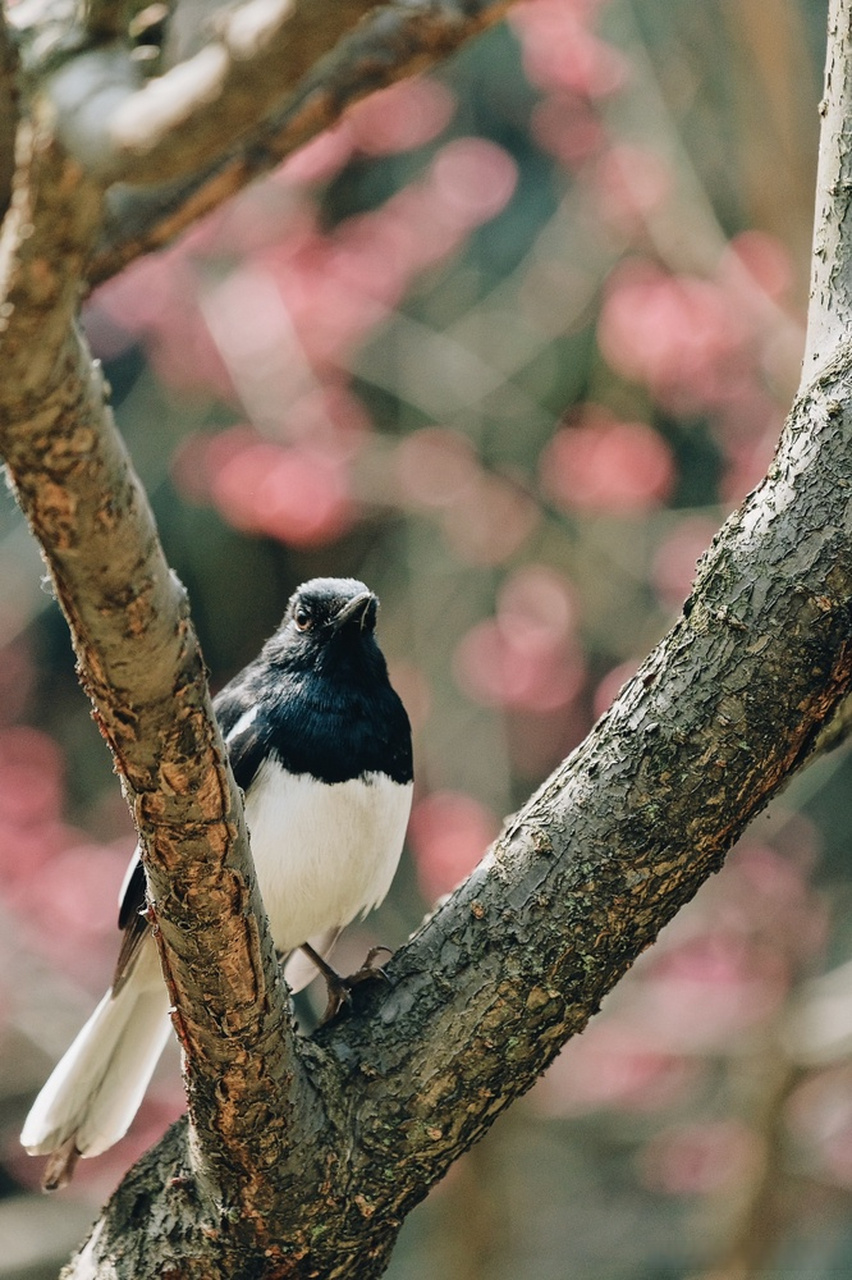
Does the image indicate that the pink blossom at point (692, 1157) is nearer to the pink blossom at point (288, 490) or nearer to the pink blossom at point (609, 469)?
the pink blossom at point (609, 469)

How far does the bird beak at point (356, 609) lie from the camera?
3.13 m

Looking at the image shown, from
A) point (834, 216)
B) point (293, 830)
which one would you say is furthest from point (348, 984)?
point (834, 216)

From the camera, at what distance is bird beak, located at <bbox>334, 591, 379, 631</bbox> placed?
3135 millimetres

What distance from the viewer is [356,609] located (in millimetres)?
3139

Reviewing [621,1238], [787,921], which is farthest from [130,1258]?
[621,1238]

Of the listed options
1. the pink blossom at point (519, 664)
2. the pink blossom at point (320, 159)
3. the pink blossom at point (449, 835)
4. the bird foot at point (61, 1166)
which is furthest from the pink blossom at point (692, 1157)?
the pink blossom at point (320, 159)

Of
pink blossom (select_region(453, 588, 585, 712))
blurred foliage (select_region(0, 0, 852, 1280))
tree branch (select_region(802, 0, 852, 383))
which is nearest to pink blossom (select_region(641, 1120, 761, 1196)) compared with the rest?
blurred foliage (select_region(0, 0, 852, 1280))

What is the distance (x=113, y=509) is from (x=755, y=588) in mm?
991

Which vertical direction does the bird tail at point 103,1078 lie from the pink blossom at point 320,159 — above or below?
below

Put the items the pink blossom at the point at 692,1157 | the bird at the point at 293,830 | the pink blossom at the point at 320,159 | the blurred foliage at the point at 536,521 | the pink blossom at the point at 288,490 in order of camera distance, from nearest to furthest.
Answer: the bird at the point at 293,830 → the blurred foliage at the point at 536,521 → the pink blossom at the point at 692,1157 → the pink blossom at the point at 288,490 → the pink blossom at the point at 320,159

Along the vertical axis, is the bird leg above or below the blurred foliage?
below

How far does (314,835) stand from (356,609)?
0.55 meters

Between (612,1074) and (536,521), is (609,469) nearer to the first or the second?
(536,521)

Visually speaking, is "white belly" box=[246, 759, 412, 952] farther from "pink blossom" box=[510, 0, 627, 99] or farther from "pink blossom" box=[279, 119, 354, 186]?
"pink blossom" box=[279, 119, 354, 186]
